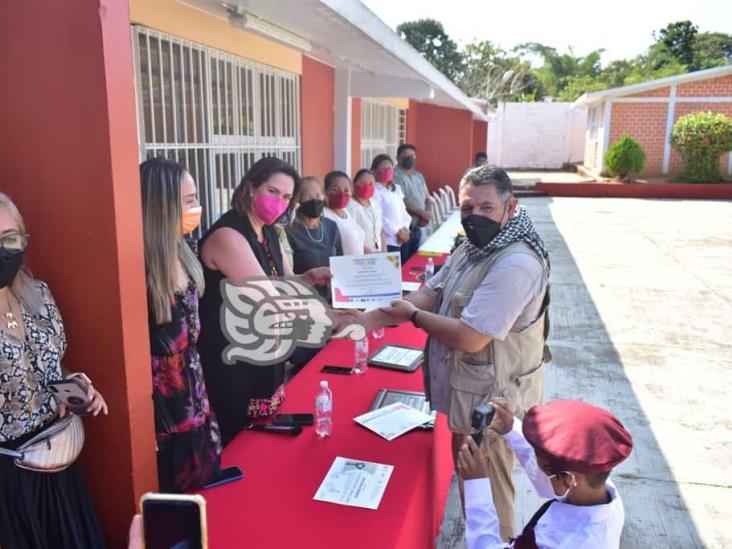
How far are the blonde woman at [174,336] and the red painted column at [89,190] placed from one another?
173mm

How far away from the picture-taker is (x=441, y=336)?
2.34 metres

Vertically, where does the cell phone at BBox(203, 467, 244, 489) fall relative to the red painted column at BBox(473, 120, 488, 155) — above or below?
below

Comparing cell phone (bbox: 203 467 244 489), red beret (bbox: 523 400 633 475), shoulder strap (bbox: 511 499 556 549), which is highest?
red beret (bbox: 523 400 633 475)

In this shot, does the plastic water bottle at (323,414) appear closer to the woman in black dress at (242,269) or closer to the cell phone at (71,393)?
the woman in black dress at (242,269)

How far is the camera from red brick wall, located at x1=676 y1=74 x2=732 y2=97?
20938 mm

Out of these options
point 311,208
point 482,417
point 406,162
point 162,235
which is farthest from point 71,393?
point 406,162

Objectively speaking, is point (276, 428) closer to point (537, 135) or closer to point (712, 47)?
point (537, 135)

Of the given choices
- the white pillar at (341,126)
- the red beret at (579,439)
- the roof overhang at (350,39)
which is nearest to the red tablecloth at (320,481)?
the red beret at (579,439)

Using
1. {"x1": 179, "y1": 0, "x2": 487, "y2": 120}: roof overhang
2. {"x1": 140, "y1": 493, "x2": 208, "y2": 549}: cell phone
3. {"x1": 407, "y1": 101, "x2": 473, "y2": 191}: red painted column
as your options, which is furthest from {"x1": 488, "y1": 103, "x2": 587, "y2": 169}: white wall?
{"x1": 140, "y1": 493, "x2": 208, "y2": 549}: cell phone

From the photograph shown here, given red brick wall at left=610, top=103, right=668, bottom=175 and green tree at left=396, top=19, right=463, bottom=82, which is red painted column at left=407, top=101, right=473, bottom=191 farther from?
green tree at left=396, top=19, right=463, bottom=82

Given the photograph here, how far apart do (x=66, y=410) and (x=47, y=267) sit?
0.41 meters

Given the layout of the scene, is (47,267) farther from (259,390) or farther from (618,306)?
(618,306)

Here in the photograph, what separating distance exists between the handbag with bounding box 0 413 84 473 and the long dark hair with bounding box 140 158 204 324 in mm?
414

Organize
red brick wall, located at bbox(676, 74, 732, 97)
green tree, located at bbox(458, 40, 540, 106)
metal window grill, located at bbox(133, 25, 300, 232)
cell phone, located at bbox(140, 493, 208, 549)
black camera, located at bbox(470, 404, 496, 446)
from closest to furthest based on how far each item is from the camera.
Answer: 1. cell phone, located at bbox(140, 493, 208, 549)
2. black camera, located at bbox(470, 404, 496, 446)
3. metal window grill, located at bbox(133, 25, 300, 232)
4. red brick wall, located at bbox(676, 74, 732, 97)
5. green tree, located at bbox(458, 40, 540, 106)
